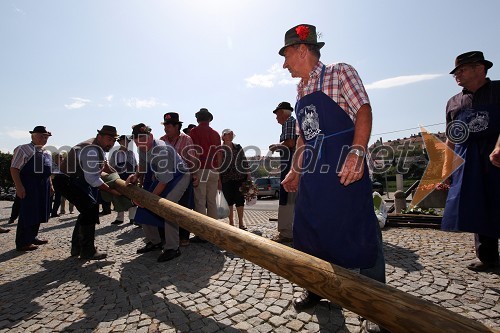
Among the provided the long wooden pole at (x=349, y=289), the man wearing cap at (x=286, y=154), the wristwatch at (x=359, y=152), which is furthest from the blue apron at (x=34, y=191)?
the wristwatch at (x=359, y=152)

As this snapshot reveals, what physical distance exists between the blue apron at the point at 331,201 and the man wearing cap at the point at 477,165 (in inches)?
73.0

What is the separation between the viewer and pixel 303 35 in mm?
2285

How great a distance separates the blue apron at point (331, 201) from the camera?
1.93 meters

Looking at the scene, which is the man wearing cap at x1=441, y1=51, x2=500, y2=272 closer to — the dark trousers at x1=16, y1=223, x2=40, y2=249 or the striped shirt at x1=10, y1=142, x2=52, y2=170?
the striped shirt at x1=10, y1=142, x2=52, y2=170

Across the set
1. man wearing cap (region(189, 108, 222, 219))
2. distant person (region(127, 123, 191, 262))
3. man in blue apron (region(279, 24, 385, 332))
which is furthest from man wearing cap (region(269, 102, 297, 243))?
man in blue apron (region(279, 24, 385, 332))

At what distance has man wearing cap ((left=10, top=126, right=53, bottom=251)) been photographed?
5102 mm

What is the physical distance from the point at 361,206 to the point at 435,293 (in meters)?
1.46

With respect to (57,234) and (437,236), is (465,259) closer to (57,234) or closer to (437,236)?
(437,236)

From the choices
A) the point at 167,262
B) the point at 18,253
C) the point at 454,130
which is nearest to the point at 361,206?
the point at 454,130

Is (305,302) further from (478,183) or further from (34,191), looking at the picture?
(34,191)

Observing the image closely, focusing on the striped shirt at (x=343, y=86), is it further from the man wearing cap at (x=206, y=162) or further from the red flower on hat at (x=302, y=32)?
the man wearing cap at (x=206, y=162)

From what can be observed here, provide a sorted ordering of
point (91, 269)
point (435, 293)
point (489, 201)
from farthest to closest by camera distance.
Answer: point (91, 269)
point (489, 201)
point (435, 293)

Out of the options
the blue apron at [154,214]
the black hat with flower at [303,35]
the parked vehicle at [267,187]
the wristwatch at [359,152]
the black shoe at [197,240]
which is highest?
the black hat with flower at [303,35]

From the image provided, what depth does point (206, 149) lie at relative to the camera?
17.9ft
